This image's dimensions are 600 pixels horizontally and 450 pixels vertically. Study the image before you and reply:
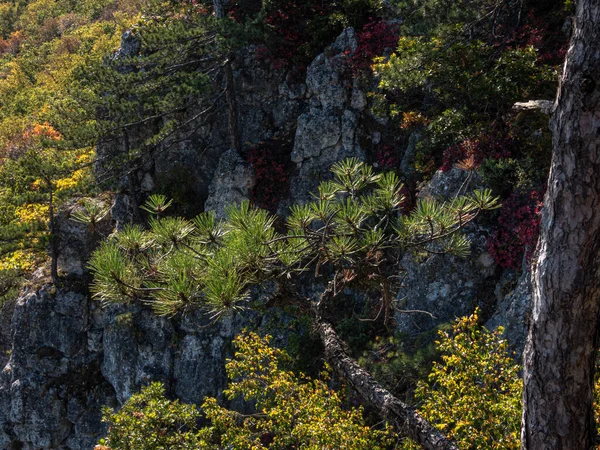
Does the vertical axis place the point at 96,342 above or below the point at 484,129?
below

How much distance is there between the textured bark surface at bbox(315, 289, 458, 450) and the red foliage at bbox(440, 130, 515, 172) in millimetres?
4773

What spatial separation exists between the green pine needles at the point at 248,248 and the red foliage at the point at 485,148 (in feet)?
13.7

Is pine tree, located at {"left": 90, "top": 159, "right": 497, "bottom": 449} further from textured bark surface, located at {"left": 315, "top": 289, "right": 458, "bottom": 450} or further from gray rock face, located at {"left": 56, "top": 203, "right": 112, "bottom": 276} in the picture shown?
gray rock face, located at {"left": 56, "top": 203, "right": 112, "bottom": 276}

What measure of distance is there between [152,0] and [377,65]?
709 cm

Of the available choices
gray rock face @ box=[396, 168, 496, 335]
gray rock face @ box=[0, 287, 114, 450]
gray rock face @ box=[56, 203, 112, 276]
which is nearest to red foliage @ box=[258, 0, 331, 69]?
gray rock face @ box=[396, 168, 496, 335]

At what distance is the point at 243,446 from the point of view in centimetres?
662

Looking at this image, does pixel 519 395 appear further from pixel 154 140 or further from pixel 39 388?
pixel 39 388

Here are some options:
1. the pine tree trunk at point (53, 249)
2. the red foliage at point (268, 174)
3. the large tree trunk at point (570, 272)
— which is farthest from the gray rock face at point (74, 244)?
the large tree trunk at point (570, 272)

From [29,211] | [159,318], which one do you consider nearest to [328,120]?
[159,318]

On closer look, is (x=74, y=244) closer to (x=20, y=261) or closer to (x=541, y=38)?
(x=20, y=261)

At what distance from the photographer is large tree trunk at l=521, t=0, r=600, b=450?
303 cm

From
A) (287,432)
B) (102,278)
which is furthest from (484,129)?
(102,278)

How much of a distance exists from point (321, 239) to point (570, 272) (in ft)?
7.10

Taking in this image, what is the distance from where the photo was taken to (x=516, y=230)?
8422 millimetres
